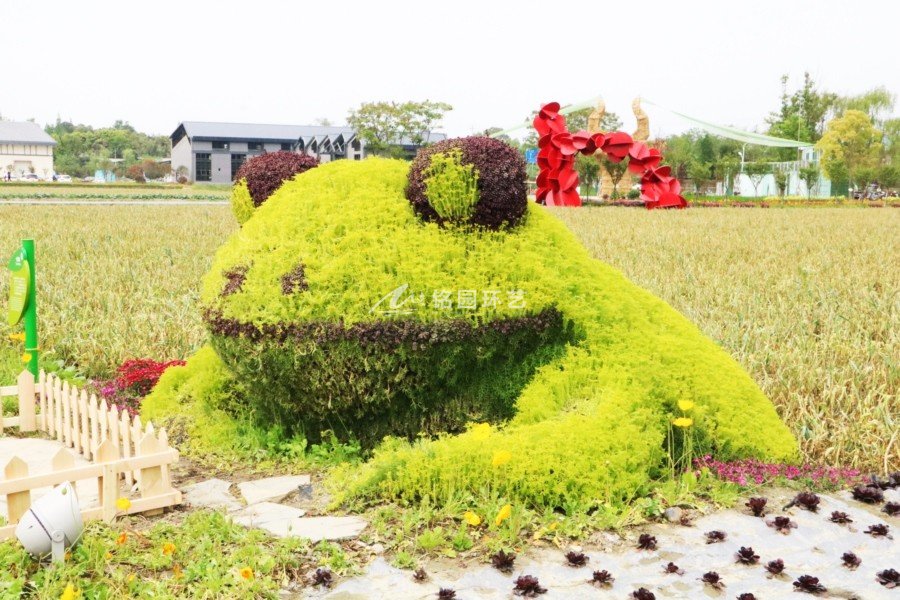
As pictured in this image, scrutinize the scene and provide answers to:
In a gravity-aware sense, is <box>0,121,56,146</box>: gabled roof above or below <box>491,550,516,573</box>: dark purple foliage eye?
above

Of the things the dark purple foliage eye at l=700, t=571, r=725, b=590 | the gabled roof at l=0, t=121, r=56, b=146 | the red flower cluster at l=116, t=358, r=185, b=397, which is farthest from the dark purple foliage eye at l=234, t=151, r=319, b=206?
the gabled roof at l=0, t=121, r=56, b=146

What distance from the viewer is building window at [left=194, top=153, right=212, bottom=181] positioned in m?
60.4

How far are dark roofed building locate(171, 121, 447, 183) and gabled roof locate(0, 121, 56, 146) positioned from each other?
1793 cm

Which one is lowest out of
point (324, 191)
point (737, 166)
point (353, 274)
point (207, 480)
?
point (207, 480)

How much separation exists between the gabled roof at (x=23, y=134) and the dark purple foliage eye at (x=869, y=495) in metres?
76.9

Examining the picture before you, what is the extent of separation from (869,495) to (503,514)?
6.01 ft

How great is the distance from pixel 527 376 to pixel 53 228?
47.4 feet

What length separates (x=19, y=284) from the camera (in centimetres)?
515

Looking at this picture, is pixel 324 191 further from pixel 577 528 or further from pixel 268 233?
pixel 577 528

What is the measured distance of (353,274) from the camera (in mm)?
3789

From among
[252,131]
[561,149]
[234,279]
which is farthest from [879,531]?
[252,131]

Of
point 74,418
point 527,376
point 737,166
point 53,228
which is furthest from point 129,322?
point 737,166

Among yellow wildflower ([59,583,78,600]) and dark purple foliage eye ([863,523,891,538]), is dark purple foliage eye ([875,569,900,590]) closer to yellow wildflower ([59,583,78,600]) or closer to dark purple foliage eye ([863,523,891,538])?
dark purple foliage eye ([863,523,891,538])

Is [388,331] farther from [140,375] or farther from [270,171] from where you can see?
[140,375]
